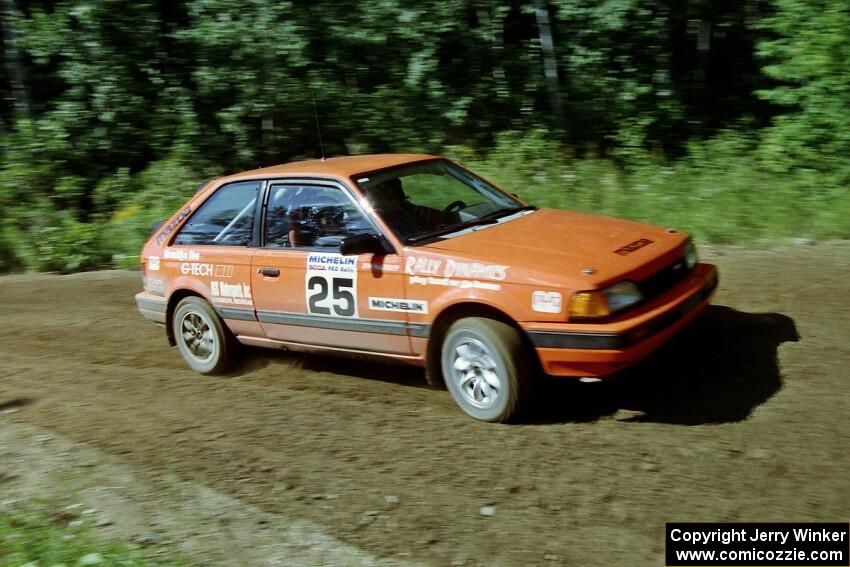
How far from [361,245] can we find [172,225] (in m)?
2.28

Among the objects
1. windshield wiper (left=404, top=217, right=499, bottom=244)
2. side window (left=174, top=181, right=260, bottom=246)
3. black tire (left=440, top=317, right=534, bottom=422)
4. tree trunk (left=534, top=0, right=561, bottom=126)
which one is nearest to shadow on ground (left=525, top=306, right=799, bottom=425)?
black tire (left=440, top=317, right=534, bottom=422)

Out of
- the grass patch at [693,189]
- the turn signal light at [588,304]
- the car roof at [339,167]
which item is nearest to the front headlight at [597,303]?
the turn signal light at [588,304]

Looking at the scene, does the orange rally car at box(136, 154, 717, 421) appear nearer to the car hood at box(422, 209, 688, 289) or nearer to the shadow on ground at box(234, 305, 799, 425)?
the car hood at box(422, 209, 688, 289)

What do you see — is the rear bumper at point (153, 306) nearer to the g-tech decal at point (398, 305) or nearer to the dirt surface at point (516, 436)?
the dirt surface at point (516, 436)

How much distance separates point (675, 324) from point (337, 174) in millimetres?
2437

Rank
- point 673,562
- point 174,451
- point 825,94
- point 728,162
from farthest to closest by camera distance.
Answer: point 728,162 < point 825,94 < point 174,451 < point 673,562

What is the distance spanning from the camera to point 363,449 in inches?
195

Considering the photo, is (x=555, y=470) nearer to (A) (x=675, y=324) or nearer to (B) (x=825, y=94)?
(A) (x=675, y=324)

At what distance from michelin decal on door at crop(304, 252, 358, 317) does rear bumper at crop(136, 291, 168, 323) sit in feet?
5.48

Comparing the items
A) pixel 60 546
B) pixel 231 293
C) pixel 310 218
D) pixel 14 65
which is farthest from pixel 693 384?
pixel 14 65

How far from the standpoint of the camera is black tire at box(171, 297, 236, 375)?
6.62 meters

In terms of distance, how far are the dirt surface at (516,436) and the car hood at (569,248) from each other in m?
0.84

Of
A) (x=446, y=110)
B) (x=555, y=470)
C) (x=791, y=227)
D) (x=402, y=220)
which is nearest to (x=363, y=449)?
(x=555, y=470)

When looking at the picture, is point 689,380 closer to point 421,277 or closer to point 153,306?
point 421,277
